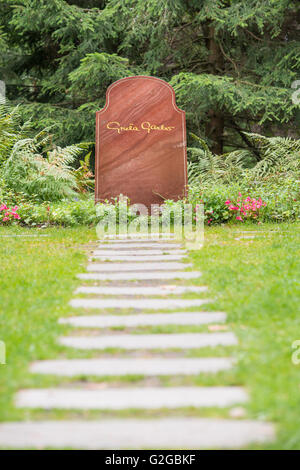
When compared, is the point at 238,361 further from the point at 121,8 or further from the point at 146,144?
the point at 121,8

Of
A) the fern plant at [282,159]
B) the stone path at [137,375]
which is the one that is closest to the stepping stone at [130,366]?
the stone path at [137,375]

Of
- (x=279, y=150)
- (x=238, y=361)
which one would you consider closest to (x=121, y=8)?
(x=279, y=150)

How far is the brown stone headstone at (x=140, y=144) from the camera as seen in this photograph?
8461 millimetres

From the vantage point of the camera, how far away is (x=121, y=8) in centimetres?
1182

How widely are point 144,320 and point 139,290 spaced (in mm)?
679

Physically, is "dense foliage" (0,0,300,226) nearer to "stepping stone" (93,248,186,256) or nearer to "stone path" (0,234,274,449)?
"stepping stone" (93,248,186,256)

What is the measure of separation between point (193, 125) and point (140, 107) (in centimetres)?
434

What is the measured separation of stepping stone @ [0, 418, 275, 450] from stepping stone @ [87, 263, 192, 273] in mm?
2471

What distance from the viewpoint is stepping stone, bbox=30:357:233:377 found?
8.31 feet

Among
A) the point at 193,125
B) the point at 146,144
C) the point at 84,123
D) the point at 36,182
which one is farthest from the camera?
the point at 193,125

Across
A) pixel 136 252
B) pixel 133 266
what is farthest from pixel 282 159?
pixel 133 266

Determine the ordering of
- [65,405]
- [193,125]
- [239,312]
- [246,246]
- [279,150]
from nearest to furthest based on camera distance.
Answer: [65,405] < [239,312] < [246,246] < [279,150] < [193,125]

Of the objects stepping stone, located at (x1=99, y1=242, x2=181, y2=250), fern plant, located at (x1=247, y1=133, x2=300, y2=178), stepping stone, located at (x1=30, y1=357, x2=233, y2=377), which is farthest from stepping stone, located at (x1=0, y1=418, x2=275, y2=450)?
fern plant, located at (x1=247, y1=133, x2=300, y2=178)
